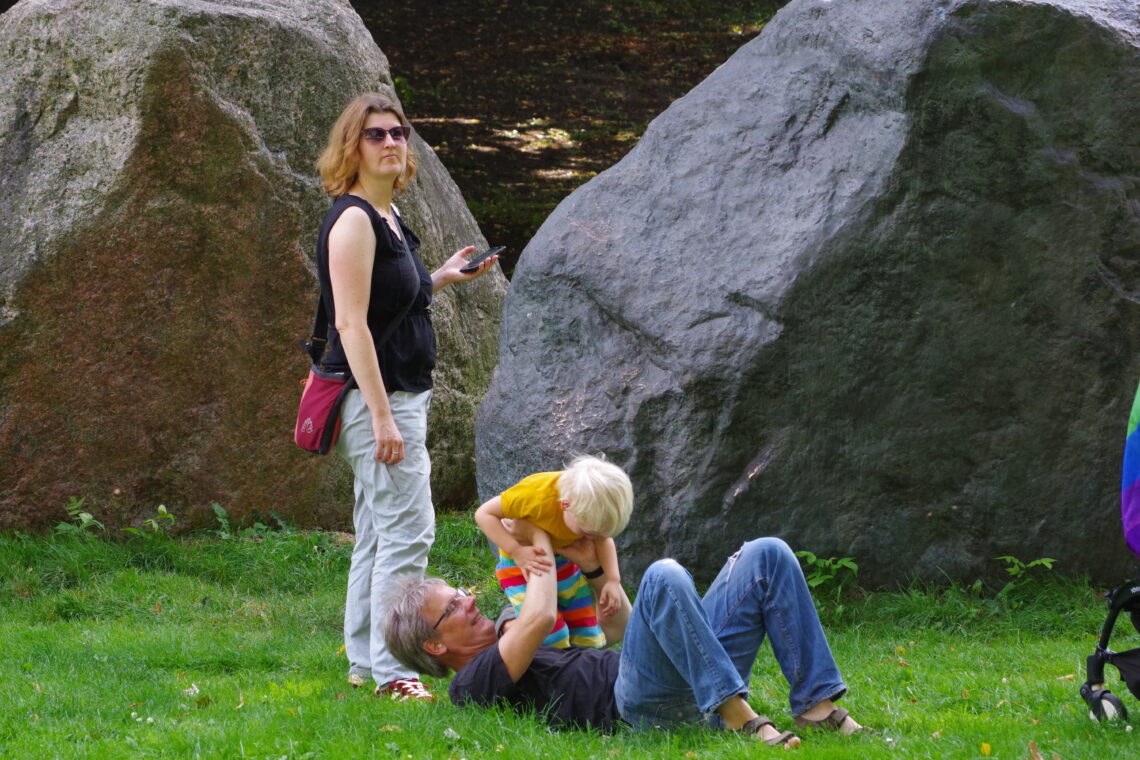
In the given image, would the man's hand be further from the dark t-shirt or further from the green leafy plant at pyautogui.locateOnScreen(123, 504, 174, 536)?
the green leafy plant at pyautogui.locateOnScreen(123, 504, 174, 536)

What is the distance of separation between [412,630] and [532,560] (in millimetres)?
418

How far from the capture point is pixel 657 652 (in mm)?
3535

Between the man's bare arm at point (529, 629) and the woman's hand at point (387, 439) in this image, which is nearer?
the man's bare arm at point (529, 629)

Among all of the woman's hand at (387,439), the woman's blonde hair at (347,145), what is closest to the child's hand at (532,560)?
the woman's hand at (387,439)

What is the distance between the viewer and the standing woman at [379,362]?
4328 millimetres

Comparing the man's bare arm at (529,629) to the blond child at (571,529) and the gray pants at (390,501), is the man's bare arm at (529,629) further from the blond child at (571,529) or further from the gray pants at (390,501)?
the gray pants at (390,501)

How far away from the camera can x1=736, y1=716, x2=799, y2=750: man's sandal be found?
3441mm

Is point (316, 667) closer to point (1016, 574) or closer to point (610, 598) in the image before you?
point (610, 598)

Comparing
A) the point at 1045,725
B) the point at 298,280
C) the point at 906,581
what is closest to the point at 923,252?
the point at 906,581

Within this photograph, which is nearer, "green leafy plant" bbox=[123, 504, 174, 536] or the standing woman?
the standing woman

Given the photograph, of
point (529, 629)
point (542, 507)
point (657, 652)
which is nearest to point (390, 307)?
point (542, 507)

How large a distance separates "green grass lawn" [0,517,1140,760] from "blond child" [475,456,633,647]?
473 millimetres

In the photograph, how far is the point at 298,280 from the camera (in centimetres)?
668

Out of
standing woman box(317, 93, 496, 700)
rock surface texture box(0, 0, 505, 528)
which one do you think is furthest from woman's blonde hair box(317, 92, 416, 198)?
rock surface texture box(0, 0, 505, 528)
